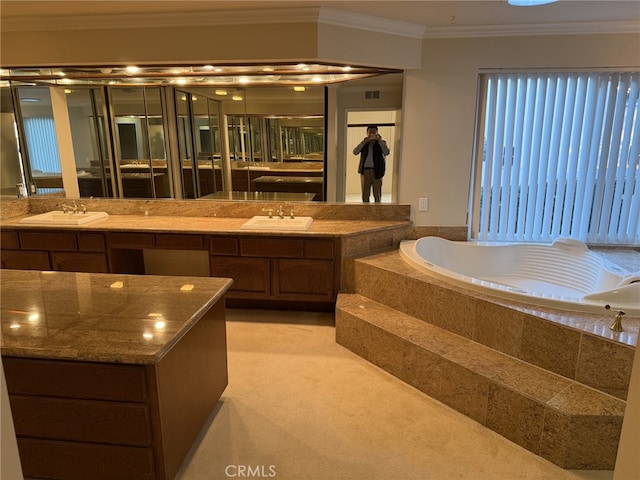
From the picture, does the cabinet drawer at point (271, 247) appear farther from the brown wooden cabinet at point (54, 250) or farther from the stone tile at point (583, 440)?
the stone tile at point (583, 440)

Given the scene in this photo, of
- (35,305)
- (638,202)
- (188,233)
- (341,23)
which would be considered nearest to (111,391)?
(35,305)

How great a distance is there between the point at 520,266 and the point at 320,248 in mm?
1752

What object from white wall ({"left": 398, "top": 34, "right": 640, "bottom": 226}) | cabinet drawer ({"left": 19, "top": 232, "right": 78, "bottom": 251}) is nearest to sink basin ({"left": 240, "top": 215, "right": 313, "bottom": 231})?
white wall ({"left": 398, "top": 34, "right": 640, "bottom": 226})

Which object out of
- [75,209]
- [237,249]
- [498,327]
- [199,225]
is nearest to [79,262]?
[75,209]

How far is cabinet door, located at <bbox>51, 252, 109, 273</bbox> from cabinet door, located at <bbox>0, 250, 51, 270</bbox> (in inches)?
3.2

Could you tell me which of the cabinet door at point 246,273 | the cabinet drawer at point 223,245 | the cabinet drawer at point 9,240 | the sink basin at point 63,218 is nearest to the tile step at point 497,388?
the cabinet door at point 246,273

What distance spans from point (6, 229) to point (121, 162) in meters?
1.10

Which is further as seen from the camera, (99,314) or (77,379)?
(99,314)

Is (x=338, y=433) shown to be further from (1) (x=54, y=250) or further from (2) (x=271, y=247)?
(1) (x=54, y=250)

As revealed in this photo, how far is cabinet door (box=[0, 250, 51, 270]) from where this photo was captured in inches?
139

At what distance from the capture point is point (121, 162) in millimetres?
3908

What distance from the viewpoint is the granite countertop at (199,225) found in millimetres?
3312

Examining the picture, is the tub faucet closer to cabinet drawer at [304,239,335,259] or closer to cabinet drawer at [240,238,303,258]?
cabinet drawer at [304,239,335,259]

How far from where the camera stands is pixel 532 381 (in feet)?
6.88
